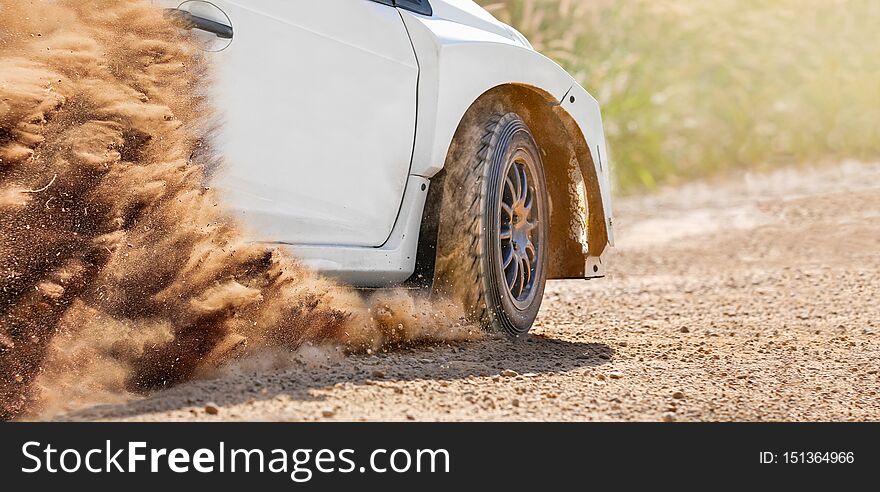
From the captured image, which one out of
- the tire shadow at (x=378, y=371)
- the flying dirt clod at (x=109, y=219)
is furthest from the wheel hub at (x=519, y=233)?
the flying dirt clod at (x=109, y=219)

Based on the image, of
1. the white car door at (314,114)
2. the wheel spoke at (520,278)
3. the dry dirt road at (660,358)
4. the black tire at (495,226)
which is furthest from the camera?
the wheel spoke at (520,278)

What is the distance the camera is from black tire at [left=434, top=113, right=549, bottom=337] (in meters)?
3.96

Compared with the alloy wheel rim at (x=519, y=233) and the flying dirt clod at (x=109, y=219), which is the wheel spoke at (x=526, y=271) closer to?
the alloy wheel rim at (x=519, y=233)

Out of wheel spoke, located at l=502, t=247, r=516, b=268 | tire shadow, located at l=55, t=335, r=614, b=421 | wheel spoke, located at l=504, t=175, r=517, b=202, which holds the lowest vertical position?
tire shadow, located at l=55, t=335, r=614, b=421

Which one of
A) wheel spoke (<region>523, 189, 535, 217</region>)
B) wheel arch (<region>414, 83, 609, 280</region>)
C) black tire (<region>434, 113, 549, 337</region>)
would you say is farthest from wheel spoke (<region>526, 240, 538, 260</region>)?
wheel arch (<region>414, 83, 609, 280</region>)

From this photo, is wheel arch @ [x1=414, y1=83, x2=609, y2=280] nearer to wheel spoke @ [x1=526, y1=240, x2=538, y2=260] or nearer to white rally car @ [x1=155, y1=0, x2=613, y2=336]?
white rally car @ [x1=155, y1=0, x2=613, y2=336]

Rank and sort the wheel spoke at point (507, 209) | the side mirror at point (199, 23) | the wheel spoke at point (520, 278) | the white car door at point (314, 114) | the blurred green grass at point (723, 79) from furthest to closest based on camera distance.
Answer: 1. the blurred green grass at point (723, 79)
2. the wheel spoke at point (520, 278)
3. the wheel spoke at point (507, 209)
4. the white car door at point (314, 114)
5. the side mirror at point (199, 23)

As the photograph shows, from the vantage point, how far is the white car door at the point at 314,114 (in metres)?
3.12

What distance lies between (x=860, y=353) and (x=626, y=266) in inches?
147

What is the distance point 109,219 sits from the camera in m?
2.89

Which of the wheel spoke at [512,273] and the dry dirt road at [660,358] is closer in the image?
the dry dirt road at [660,358]

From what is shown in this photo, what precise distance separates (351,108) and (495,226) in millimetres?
770

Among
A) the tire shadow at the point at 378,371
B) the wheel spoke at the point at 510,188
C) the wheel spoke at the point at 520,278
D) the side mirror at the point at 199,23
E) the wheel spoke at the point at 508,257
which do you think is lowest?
the tire shadow at the point at 378,371
